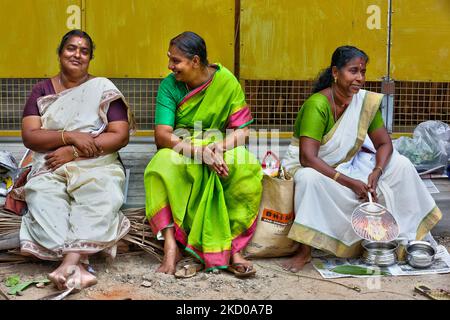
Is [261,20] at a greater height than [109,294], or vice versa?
[261,20]

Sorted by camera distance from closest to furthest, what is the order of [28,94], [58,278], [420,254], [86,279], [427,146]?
[58,278] → [86,279] → [420,254] → [427,146] → [28,94]

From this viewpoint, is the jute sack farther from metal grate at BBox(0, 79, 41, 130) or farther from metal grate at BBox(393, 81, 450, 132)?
metal grate at BBox(0, 79, 41, 130)

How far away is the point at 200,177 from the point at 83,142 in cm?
76

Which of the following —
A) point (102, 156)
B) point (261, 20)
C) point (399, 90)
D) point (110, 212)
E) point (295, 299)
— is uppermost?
point (261, 20)

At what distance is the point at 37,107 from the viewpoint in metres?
4.64

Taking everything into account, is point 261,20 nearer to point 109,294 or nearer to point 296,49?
point 296,49

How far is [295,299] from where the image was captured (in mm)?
4039

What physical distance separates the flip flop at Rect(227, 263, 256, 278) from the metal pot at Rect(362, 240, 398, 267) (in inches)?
28.7

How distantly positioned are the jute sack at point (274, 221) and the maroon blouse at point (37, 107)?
1029mm

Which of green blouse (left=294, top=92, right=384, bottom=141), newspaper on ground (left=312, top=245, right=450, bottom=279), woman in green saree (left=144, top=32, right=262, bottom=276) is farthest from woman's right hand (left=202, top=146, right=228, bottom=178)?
newspaper on ground (left=312, top=245, right=450, bottom=279)

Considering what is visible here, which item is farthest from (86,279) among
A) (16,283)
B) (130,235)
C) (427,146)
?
(427,146)

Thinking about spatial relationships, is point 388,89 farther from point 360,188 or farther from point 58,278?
point 58,278

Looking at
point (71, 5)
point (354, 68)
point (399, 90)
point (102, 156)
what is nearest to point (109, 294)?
point (102, 156)

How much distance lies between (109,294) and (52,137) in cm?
109
